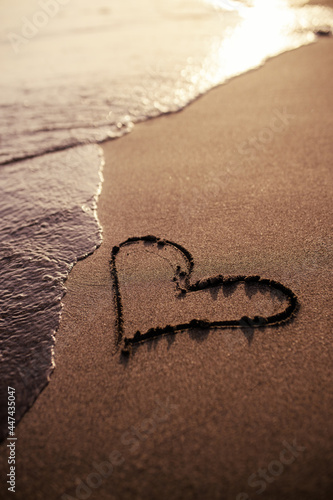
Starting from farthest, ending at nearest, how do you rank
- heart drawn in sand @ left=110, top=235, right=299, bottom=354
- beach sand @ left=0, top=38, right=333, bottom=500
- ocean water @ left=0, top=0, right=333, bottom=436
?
1. ocean water @ left=0, top=0, right=333, bottom=436
2. heart drawn in sand @ left=110, top=235, right=299, bottom=354
3. beach sand @ left=0, top=38, right=333, bottom=500

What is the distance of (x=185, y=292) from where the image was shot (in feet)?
6.88

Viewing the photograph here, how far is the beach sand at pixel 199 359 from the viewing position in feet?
4.68

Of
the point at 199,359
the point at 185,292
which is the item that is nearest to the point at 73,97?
the point at 185,292

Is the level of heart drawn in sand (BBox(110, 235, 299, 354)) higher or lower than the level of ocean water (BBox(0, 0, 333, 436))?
lower

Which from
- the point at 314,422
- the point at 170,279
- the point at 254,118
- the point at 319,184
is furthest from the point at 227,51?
the point at 314,422

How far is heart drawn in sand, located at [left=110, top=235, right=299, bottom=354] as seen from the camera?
74.4 inches

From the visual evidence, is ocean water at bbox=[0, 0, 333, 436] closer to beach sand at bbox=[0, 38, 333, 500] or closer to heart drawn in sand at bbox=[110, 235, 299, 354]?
beach sand at bbox=[0, 38, 333, 500]

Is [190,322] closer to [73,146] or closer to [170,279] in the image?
[170,279]

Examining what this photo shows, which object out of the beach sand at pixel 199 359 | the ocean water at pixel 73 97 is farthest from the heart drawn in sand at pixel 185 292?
the ocean water at pixel 73 97

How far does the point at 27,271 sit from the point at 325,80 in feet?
13.1

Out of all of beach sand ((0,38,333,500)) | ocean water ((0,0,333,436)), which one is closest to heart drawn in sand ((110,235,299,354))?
beach sand ((0,38,333,500))

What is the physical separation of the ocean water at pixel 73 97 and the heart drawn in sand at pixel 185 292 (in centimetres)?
36

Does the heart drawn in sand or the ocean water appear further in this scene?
the ocean water

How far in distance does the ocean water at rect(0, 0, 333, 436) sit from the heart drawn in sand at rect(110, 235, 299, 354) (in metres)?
0.36
